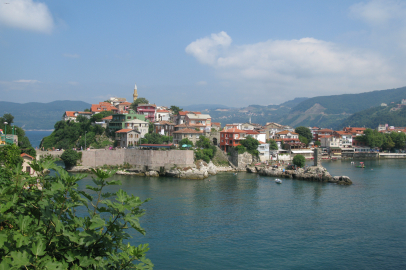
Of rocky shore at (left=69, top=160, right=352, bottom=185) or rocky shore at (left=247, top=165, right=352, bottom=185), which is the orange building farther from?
rocky shore at (left=69, top=160, right=352, bottom=185)

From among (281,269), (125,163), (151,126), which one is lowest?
(281,269)

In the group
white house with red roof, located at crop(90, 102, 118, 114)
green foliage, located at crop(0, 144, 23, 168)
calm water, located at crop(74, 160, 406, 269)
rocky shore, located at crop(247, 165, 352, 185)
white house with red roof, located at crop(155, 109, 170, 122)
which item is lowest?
calm water, located at crop(74, 160, 406, 269)

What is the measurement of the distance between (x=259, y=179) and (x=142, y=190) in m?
13.7

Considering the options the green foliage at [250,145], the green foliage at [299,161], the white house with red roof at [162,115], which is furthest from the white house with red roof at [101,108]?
the green foliage at [299,161]

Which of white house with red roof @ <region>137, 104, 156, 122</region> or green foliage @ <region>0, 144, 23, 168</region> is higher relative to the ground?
white house with red roof @ <region>137, 104, 156, 122</region>

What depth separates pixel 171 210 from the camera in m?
19.5

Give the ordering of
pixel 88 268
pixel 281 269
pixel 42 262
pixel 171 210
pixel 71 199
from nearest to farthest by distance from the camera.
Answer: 1. pixel 42 262
2. pixel 88 268
3. pixel 71 199
4. pixel 281 269
5. pixel 171 210

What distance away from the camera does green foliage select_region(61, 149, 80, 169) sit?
34.3 meters

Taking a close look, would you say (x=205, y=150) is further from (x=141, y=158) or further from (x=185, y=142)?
(x=141, y=158)

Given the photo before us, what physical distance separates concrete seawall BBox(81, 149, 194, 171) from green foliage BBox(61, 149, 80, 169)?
888mm

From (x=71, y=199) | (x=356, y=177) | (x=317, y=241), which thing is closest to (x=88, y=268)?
(x=71, y=199)

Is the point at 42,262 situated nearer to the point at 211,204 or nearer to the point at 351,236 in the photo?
the point at 351,236

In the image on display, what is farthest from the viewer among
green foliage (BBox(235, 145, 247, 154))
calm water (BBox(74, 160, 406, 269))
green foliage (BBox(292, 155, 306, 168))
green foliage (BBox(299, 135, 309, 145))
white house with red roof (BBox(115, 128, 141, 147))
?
green foliage (BBox(299, 135, 309, 145))

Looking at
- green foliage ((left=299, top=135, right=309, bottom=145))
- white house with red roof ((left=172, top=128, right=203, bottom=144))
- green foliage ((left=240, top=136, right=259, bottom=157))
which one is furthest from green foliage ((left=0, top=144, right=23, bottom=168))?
green foliage ((left=299, top=135, right=309, bottom=145))
